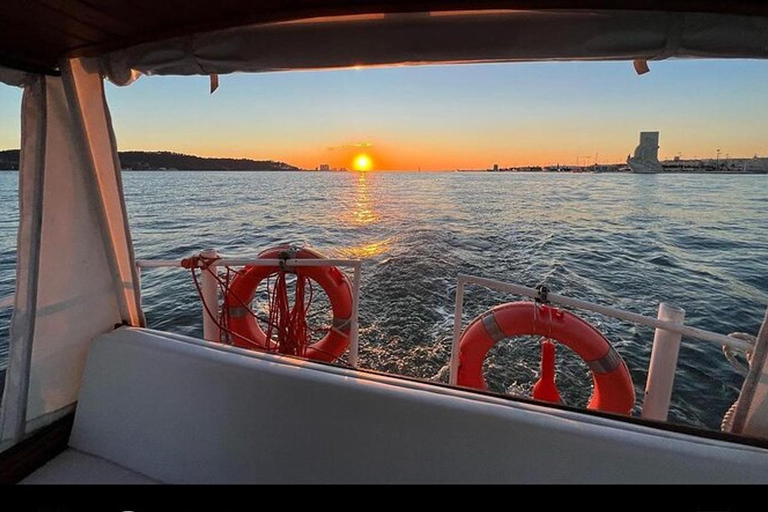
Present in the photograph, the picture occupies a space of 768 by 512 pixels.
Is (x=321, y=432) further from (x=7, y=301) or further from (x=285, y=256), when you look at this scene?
(x=7, y=301)

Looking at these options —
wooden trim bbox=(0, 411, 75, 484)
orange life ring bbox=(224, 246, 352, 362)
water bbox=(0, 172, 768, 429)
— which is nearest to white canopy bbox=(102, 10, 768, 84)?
orange life ring bbox=(224, 246, 352, 362)

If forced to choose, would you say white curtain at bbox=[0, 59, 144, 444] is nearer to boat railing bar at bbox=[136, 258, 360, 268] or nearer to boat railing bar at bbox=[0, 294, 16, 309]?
boat railing bar at bbox=[0, 294, 16, 309]

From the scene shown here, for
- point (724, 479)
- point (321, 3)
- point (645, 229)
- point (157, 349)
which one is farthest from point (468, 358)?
point (645, 229)

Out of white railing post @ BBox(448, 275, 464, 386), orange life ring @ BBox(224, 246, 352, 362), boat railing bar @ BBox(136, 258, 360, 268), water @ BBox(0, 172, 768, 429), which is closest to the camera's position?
white railing post @ BBox(448, 275, 464, 386)

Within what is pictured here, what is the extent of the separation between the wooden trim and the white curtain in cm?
5

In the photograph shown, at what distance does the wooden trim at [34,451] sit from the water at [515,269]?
6.76 feet

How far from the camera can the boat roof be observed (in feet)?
3.16

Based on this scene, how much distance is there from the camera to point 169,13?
3.65ft

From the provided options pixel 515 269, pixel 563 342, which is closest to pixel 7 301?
pixel 563 342

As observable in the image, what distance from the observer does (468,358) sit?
6.24 ft

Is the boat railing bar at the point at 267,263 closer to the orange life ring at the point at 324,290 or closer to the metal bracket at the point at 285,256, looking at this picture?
the metal bracket at the point at 285,256

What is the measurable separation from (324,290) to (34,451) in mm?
1436

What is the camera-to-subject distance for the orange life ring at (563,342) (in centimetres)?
172

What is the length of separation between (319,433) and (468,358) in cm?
100
